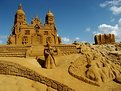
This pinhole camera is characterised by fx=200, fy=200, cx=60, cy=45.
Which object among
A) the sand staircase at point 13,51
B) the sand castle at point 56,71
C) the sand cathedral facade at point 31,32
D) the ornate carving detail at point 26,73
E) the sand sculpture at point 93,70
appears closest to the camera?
the ornate carving detail at point 26,73

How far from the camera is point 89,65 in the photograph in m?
18.2

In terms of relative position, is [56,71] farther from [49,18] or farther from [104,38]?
[104,38]

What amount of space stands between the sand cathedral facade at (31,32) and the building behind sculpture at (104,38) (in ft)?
33.9

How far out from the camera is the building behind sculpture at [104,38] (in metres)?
42.6

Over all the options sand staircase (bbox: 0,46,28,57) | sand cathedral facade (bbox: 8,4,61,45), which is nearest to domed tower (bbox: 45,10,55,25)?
sand cathedral facade (bbox: 8,4,61,45)

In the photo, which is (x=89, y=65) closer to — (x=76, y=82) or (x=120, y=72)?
(x=76, y=82)

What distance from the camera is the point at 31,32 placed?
116 feet

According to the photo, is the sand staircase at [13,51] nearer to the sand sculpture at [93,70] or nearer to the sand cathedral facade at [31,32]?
the sand sculpture at [93,70]

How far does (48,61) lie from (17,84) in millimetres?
4026

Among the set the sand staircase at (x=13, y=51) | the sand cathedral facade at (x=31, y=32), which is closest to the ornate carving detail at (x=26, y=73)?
the sand staircase at (x=13, y=51)

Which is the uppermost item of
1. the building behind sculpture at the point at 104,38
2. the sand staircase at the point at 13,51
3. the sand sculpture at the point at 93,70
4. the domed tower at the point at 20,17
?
the domed tower at the point at 20,17

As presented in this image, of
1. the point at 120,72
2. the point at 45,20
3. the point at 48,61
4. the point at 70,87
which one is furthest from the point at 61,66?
the point at 45,20

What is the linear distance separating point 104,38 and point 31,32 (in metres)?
16.7

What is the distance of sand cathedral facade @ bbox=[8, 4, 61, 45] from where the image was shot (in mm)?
34641
